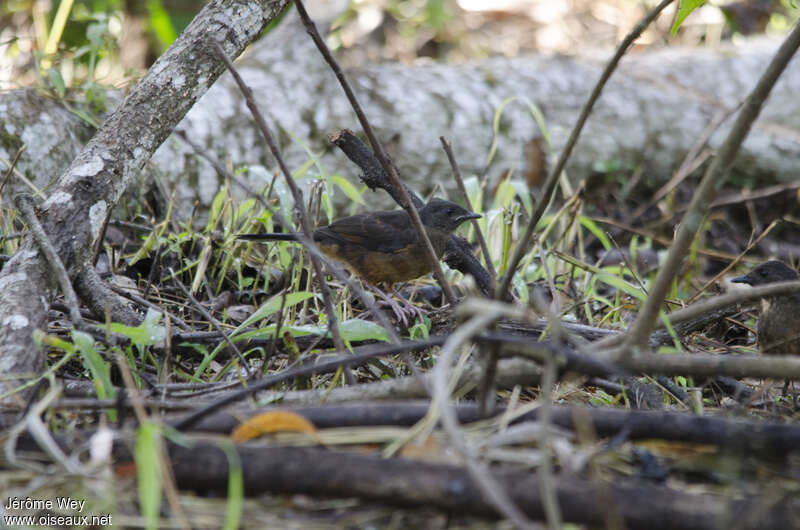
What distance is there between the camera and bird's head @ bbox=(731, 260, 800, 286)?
4125 millimetres

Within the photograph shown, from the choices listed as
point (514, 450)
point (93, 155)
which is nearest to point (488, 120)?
point (93, 155)

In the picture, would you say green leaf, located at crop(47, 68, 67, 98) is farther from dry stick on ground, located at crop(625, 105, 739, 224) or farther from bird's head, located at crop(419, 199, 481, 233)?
dry stick on ground, located at crop(625, 105, 739, 224)

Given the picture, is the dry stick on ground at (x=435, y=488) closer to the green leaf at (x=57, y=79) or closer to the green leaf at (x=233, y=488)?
the green leaf at (x=233, y=488)

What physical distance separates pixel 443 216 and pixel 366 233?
488 millimetres

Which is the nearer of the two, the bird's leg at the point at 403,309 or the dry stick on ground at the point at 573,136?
the dry stick on ground at the point at 573,136

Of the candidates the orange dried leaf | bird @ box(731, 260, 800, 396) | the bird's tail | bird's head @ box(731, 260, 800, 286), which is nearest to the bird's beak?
the bird's tail

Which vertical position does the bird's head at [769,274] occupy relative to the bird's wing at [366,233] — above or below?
below

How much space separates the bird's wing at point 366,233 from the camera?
4.91 meters

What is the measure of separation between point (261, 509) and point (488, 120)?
5.28 meters

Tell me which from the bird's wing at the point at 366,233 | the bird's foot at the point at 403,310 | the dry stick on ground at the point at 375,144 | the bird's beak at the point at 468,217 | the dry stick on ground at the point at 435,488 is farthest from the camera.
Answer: the bird's wing at the point at 366,233

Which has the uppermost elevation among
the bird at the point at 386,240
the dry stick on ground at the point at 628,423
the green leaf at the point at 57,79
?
the green leaf at the point at 57,79

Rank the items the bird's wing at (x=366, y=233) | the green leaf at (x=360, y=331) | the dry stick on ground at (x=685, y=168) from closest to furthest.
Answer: the green leaf at (x=360, y=331)
the bird's wing at (x=366, y=233)
the dry stick on ground at (x=685, y=168)

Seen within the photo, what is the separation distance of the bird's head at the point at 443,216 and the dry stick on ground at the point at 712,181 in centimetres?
270

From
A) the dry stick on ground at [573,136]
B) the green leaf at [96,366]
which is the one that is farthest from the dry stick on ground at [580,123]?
the green leaf at [96,366]
